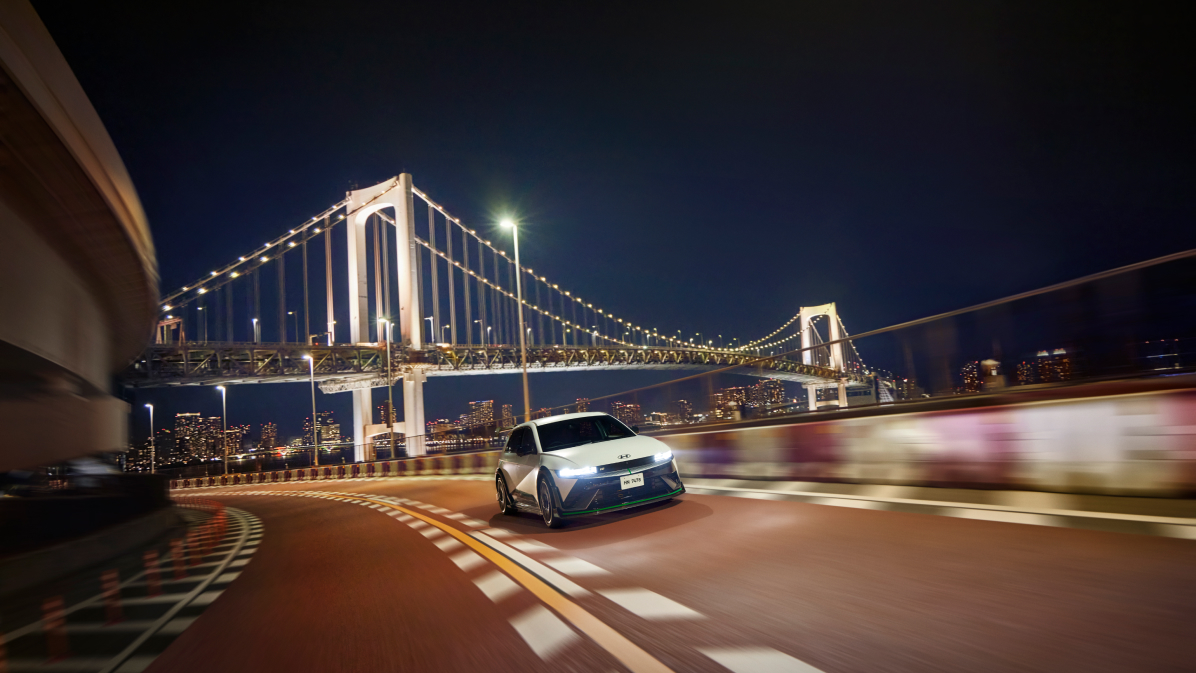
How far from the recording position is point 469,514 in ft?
39.1

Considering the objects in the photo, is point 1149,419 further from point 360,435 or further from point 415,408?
point 360,435

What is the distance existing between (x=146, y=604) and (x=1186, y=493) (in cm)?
796

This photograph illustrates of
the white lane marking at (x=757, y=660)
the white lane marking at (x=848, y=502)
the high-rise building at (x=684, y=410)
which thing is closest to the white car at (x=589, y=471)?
the white lane marking at (x=848, y=502)

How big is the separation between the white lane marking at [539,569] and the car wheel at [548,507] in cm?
67

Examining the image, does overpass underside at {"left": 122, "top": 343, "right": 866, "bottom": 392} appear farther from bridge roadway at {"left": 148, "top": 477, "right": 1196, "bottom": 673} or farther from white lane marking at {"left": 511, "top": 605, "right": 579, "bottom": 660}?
white lane marking at {"left": 511, "top": 605, "right": 579, "bottom": 660}

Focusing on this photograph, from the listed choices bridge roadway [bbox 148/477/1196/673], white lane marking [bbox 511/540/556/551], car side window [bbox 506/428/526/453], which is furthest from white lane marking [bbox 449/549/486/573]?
car side window [bbox 506/428/526/453]

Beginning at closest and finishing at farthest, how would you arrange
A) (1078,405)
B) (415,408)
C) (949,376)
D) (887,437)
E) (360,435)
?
(1078,405)
(887,437)
(949,376)
(415,408)
(360,435)

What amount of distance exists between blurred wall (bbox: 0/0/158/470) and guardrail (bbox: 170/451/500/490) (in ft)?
32.8

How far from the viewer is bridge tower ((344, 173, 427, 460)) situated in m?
59.4

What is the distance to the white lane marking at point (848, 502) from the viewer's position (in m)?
7.71

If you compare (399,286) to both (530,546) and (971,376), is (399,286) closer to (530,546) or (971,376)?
(530,546)

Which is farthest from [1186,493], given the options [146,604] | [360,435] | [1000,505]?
[360,435]

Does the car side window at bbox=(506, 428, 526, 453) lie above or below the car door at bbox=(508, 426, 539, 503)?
above

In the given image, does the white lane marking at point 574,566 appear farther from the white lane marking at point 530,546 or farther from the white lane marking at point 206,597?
the white lane marking at point 206,597
